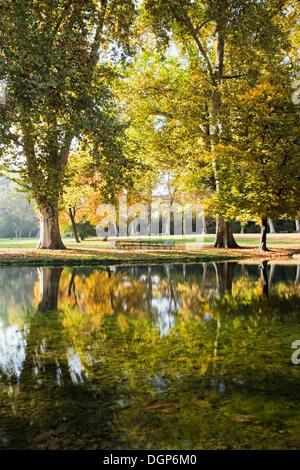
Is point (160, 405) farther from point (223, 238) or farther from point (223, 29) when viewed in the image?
point (223, 238)

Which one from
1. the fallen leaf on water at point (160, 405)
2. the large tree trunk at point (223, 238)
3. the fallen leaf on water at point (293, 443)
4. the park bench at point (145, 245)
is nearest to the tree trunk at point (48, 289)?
the fallen leaf on water at point (160, 405)

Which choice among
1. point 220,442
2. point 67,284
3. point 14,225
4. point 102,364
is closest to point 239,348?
point 102,364

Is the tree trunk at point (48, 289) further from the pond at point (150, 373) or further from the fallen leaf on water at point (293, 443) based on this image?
the fallen leaf on water at point (293, 443)

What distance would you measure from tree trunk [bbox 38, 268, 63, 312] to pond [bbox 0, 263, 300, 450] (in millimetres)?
157

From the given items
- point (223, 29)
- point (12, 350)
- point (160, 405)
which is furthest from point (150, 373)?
point (223, 29)

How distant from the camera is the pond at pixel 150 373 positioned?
10.5 feet

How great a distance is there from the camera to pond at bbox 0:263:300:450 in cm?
321

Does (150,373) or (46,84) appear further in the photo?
(46,84)

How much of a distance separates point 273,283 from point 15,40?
9.85 metres

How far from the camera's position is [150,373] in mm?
4551

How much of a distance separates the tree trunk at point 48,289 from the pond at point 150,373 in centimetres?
16

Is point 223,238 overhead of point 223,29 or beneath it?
beneath

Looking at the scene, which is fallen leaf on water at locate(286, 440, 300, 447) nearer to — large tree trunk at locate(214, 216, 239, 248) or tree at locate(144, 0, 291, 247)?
tree at locate(144, 0, 291, 247)

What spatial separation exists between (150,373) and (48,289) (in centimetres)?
778
